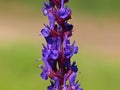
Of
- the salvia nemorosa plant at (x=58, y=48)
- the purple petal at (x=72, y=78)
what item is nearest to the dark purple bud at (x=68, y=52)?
the salvia nemorosa plant at (x=58, y=48)

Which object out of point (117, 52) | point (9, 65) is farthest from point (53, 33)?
point (117, 52)

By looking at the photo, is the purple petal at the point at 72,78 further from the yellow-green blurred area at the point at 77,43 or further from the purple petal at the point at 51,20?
the yellow-green blurred area at the point at 77,43

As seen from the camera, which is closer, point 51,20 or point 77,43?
point 51,20

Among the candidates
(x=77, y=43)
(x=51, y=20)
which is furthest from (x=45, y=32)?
(x=77, y=43)

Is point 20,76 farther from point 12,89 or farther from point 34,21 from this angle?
point 34,21

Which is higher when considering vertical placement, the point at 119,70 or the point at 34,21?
the point at 34,21

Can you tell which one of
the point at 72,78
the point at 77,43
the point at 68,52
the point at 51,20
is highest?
the point at 77,43

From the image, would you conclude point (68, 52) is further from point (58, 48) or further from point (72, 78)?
point (72, 78)

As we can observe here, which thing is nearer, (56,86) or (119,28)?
(56,86)
